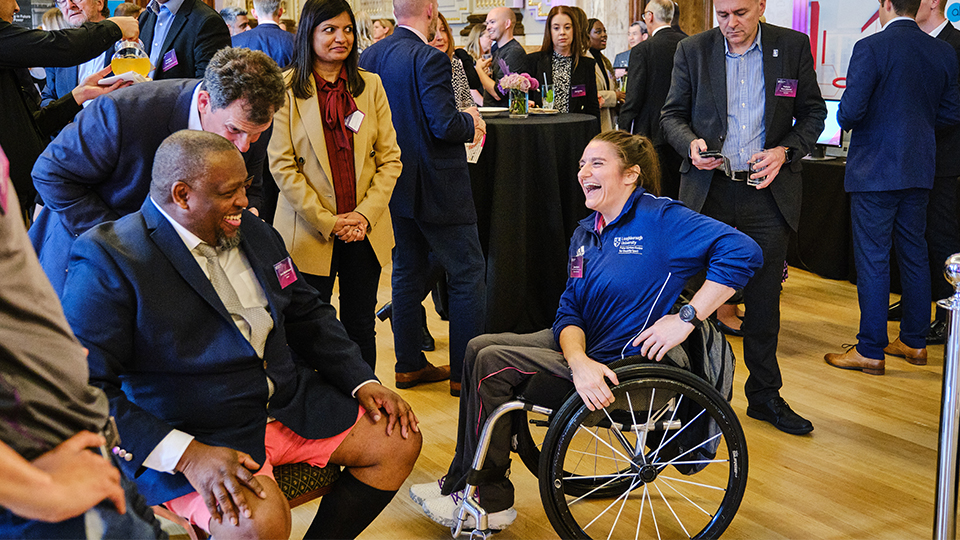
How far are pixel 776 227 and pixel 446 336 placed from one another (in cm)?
178

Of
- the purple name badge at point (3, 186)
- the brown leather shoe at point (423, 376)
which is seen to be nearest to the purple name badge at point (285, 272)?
the purple name badge at point (3, 186)

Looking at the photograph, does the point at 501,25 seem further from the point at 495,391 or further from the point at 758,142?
the point at 495,391

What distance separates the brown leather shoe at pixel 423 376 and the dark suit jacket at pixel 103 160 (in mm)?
1578

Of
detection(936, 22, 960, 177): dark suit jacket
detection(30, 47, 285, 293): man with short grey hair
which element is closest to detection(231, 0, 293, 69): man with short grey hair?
detection(30, 47, 285, 293): man with short grey hair

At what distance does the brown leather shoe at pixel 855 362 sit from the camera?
12.0ft

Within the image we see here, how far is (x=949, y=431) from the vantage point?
6.17 feet

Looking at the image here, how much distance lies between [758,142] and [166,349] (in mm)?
2237

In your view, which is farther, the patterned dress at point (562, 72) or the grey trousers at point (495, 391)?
the patterned dress at point (562, 72)

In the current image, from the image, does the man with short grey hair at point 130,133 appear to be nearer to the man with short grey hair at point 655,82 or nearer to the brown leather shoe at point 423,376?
the brown leather shoe at point 423,376

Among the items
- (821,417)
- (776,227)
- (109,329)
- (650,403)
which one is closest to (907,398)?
(821,417)

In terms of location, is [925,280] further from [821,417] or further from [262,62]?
[262,62]

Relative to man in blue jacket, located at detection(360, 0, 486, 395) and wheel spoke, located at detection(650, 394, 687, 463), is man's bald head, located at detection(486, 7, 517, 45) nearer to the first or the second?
man in blue jacket, located at detection(360, 0, 486, 395)

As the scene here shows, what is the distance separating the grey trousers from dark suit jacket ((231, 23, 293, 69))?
6.47 feet

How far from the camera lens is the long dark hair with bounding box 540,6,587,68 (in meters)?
5.12
